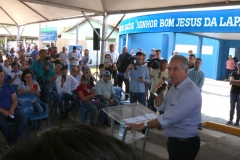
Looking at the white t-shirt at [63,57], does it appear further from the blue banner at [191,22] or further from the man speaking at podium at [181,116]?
the man speaking at podium at [181,116]

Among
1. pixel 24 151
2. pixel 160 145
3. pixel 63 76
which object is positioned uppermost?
pixel 24 151

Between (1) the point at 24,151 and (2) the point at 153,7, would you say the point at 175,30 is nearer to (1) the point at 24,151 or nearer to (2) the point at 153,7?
(2) the point at 153,7

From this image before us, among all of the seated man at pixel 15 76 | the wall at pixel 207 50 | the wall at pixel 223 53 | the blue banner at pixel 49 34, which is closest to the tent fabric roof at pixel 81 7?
the seated man at pixel 15 76

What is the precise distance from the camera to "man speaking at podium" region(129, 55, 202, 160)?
214 cm

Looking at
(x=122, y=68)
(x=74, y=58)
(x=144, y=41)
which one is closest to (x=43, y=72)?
(x=122, y=68)

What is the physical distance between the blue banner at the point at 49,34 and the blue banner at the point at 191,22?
6451 millimetres

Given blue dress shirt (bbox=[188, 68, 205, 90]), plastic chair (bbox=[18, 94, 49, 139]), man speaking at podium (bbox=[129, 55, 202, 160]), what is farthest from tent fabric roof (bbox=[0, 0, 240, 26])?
man speaking at podium (bbox=[129, 55, 202, 160])

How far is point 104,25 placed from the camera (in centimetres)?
684

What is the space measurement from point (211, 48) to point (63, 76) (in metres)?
12.1

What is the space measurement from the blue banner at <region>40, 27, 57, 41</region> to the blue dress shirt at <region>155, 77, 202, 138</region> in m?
16.0

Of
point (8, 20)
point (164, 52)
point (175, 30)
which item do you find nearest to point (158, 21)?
point (175, 30)

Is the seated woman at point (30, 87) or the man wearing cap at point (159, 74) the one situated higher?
the man wearing cap at point (159, 74)

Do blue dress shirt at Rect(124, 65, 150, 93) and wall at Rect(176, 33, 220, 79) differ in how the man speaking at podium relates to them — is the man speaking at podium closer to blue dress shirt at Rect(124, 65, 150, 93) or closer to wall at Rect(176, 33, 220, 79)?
blue dress shirt at Rect(124, 65, 150, 93)

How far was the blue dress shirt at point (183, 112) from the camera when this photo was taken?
2.13 metres
